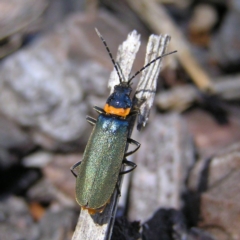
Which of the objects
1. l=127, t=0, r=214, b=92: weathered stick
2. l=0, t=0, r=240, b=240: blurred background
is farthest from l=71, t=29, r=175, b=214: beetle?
l=127, t=0, r=214, b=92: weathered stick

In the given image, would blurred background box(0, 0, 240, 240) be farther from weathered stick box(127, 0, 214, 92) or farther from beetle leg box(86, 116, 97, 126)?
beetle leg box(86, 116, 97, 126)

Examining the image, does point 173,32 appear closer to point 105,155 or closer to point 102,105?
point 102,105

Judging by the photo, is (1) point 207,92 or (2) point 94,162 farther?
(1) point 207,92

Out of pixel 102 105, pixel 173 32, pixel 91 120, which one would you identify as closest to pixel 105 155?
pixel 91 120

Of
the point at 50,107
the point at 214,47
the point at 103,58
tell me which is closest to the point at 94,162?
the point at 50,107

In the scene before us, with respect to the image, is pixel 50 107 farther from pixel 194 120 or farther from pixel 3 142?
pixel 194 120

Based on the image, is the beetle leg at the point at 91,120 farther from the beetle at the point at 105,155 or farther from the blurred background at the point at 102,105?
the blurred background at the point at 102,105

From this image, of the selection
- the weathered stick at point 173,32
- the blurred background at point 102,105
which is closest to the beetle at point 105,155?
the blurred background at point 102,105
